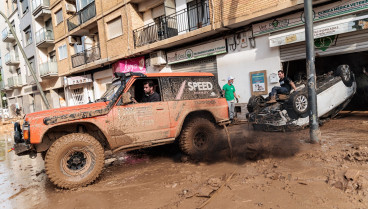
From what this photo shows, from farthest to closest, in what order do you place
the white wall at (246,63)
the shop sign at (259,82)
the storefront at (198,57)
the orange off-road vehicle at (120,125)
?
1. the storefront at (198,57)
2. the shop sign at (259,82)
3. the white wall at (246,63)
4. the orange off-road vehicle at (120,125)

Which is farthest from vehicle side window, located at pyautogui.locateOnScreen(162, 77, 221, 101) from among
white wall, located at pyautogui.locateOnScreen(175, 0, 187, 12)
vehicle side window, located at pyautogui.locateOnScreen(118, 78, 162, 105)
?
white wall, located at pyautogui.locateOnScreen(175, 0, 187, 12)

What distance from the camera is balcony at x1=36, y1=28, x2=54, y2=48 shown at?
22703 mm

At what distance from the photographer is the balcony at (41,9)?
22656 millimetres

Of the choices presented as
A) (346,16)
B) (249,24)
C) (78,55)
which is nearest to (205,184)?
(346,16)

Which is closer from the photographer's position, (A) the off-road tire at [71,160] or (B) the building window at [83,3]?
(A) the off-road tire at [71,160]

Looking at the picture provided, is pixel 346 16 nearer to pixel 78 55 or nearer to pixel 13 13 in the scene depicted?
pixel 78 55

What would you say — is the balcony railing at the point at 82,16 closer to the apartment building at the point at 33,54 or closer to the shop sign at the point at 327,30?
the apartment building at the point at 33,54

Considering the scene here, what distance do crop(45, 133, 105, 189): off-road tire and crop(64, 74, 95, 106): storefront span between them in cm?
1671

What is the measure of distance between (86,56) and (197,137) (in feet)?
54.8

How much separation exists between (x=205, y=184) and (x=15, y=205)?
3.00m

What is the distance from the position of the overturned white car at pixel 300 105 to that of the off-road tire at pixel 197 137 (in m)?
1.88

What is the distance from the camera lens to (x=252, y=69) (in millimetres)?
10062

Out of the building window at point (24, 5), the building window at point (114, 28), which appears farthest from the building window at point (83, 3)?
the building window at point (24, 5)

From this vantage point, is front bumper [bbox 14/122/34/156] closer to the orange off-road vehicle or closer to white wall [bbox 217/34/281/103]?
the orange off-road vehicle
